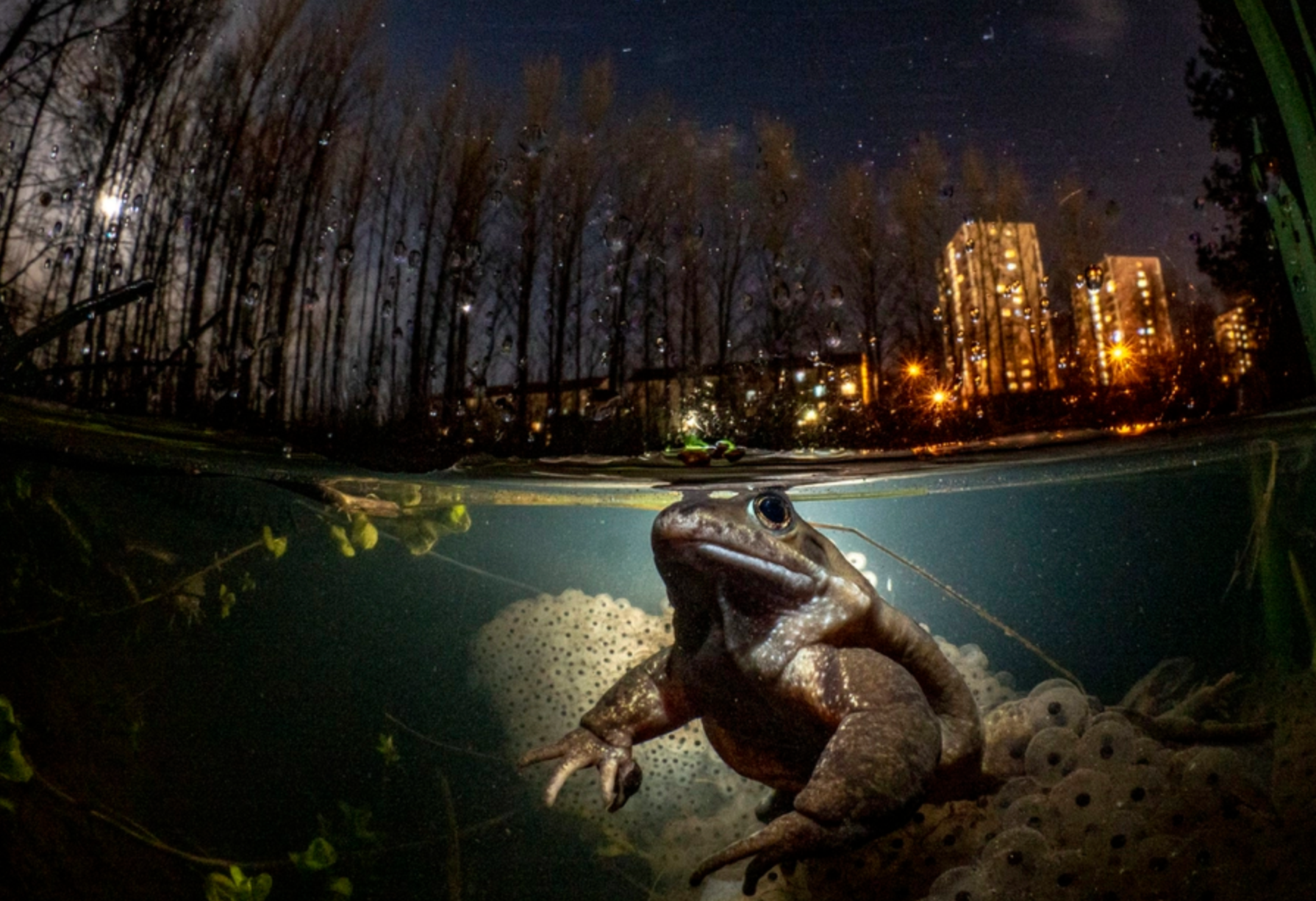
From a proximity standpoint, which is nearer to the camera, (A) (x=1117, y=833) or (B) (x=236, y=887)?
(A) (x=1117, y=833)

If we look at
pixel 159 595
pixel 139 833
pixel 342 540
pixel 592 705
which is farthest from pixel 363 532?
pixel 592 705

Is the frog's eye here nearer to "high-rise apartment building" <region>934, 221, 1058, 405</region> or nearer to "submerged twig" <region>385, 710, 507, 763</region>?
"high-rise apartment building" <region>934, 221, 1058, 405</region>

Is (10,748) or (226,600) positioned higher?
(226,600)

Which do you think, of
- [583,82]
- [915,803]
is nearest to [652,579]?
[915,803]

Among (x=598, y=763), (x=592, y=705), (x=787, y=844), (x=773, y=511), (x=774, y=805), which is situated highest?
(x=773, y=511)

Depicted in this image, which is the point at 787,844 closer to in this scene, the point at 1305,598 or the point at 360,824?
the point at 360,824

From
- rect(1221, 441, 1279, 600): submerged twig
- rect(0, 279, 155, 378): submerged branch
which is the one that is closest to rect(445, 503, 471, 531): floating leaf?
rect(0, 279, 155, 378): submerged branch
